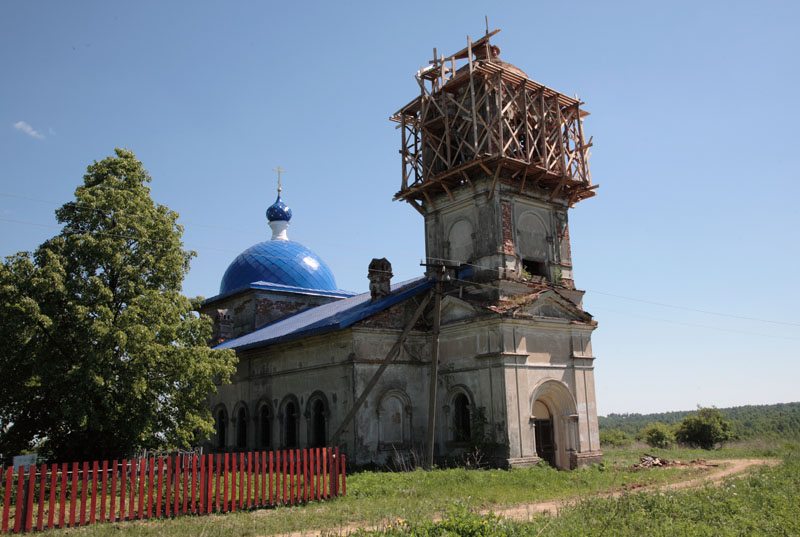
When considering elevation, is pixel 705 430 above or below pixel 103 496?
below

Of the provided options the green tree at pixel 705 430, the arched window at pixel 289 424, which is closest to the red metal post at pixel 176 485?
the arched window at pixel 289 424

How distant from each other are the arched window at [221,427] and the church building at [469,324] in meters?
2.14

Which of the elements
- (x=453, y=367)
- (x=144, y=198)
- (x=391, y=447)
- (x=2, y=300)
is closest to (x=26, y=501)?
(x=2, y=300)

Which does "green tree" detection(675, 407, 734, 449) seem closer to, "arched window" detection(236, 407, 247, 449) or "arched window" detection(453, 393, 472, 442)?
"arched window" detection(453, 393, 472, 442)

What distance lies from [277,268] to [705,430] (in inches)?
994

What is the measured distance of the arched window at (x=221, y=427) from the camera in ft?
87.9

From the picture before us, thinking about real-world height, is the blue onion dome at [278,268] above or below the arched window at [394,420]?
above

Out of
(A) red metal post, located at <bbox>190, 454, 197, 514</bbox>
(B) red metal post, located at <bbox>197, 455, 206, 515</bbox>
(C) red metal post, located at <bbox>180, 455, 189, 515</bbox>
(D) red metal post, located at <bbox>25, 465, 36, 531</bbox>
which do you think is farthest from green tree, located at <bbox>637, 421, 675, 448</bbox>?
(D) red metal post, located at <bbox>25, 465, 36, 531</bbox>

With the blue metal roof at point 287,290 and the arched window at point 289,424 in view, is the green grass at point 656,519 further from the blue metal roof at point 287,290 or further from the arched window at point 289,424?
the blue metal roof at point 287,290

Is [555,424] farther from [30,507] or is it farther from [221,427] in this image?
[30,507]

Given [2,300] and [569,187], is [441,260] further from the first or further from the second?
[2,300]

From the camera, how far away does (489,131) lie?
20.7 m

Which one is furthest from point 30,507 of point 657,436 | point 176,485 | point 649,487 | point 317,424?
point 657,436

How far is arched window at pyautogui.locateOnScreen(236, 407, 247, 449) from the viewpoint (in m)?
25.6
